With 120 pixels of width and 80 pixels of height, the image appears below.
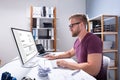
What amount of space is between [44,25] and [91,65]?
2.80 metres

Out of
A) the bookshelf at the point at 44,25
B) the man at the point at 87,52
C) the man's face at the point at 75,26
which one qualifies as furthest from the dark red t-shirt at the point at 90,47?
the bookshelf at the point at 44,25

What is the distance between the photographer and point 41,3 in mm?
4422

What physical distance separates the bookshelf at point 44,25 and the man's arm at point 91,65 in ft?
8.47

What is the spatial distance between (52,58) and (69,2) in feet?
8.87

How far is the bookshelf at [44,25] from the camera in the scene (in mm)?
4074

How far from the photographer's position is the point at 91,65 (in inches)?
60.3

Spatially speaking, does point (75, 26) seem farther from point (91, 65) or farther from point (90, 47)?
point (91, 65)

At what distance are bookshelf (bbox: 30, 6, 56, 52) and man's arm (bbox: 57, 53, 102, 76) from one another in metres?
2.58

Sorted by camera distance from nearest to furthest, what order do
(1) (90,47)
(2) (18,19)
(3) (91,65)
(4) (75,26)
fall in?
(3) (91,65) → (1) (90,47) → (4) (75,26) → (2) (18,19)

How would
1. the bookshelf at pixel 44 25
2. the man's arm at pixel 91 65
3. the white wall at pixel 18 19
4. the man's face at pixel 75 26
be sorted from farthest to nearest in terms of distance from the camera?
the white wall at pixel 18 19 < the bookshelf at pixel 44 25 < the man's face at pixel 75 26 < the man's arm at pixel 91 65

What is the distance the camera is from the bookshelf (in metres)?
4.07

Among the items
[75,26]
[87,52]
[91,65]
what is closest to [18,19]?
[75,26]

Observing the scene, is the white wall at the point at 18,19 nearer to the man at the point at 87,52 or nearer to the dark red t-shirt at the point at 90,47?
the man at the point at 87,52

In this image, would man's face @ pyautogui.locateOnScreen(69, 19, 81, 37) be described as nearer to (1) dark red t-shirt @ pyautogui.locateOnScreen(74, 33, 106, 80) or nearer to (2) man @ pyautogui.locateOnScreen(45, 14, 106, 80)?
(2) man @ pyautogui.locateOnScreen(45, 14, 106, 80)
